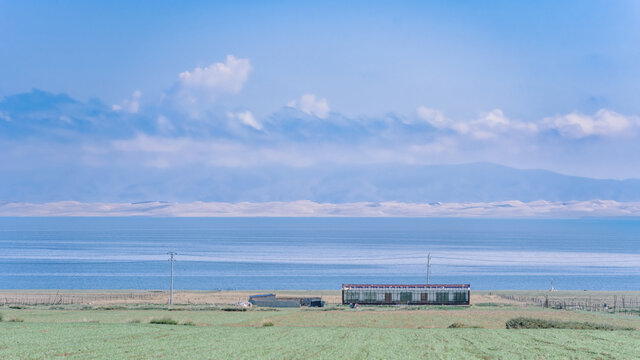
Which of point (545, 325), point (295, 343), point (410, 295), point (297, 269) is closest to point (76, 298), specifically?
point (410, 295)

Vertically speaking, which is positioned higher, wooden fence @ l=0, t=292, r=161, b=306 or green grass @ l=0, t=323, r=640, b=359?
green grass @ l=0, t=323, r=640, b=359

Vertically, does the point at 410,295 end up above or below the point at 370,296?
above

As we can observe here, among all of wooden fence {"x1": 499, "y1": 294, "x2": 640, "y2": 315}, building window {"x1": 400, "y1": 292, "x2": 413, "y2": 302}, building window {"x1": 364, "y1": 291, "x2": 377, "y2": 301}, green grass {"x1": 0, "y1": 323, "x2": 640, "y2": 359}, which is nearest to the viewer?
green grass {"x1": 0, "y1": 323, "x2": 640, "y2": 359}

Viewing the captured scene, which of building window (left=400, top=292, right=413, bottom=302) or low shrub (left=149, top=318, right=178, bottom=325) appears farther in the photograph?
building window (left=400, top=292, right=413, bottom=302)

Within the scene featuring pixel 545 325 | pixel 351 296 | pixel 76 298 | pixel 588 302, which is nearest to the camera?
pixel 545 325

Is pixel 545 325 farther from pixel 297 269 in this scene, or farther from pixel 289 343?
pixel 297 269

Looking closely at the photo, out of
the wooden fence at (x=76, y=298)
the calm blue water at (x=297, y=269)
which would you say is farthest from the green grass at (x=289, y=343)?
the calm blue water at (x=297, y=269)

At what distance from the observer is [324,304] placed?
7269cm

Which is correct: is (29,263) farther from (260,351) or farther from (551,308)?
(260,351)

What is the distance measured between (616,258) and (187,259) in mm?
125221

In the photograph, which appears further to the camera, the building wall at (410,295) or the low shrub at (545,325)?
the building wall at (410,295)

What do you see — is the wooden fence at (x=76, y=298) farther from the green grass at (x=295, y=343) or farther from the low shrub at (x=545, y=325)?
the low shrub at (x=545, y=325)

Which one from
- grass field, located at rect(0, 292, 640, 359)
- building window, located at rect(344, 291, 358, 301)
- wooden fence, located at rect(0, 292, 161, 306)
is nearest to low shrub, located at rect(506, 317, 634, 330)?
grass field, located at rect(0, 292, 640, 359)

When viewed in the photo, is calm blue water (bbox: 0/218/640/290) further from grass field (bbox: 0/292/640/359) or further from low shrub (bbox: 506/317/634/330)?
grass field (bbox: 0/292/640/359)
